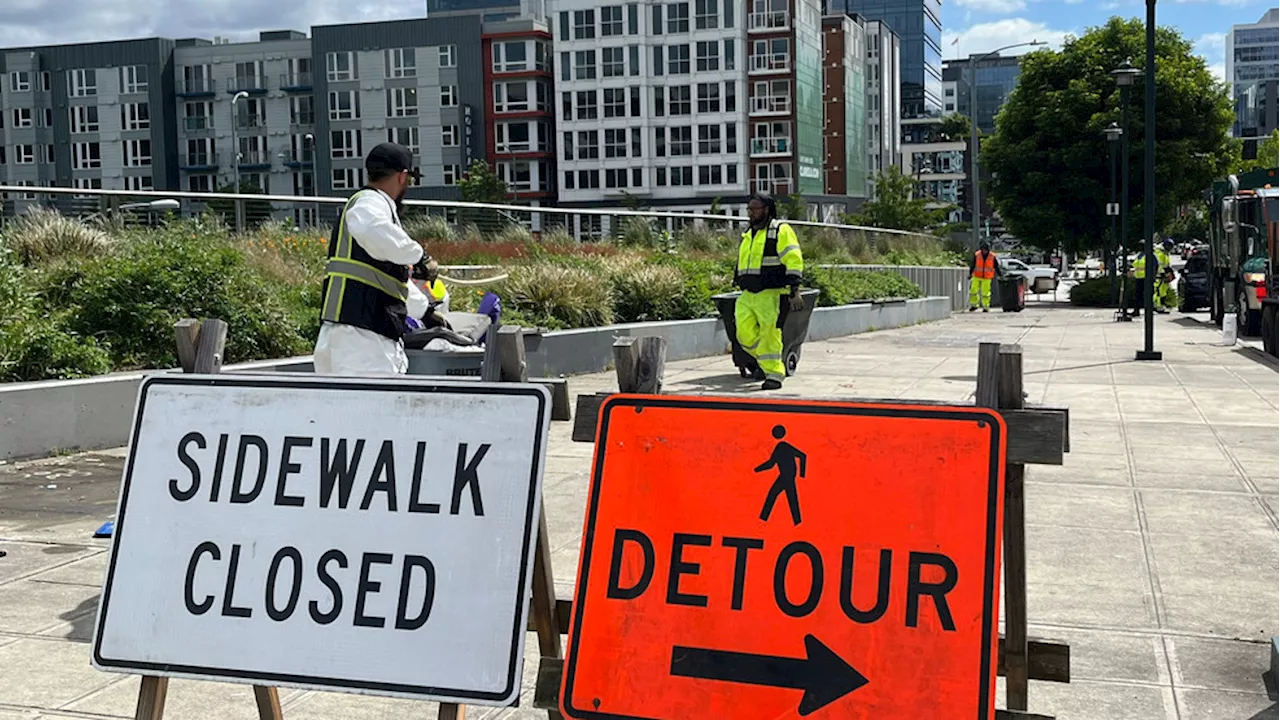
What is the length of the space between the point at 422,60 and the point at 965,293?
6386 cm

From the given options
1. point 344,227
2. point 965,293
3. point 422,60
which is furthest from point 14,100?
point 344,227

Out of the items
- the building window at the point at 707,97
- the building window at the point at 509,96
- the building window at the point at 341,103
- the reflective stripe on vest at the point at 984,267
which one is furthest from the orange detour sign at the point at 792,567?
the building window at the point at 341,103

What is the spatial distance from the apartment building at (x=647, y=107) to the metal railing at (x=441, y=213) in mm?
65551

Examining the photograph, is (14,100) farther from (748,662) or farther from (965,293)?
(748,662)

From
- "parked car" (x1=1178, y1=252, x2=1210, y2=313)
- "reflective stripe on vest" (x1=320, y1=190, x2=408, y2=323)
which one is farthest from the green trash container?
"reflective stripe on vest" (x1=320, y1=190, x2=408, y2=323)

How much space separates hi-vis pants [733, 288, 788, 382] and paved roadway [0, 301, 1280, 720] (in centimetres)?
66

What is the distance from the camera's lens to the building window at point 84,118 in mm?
100438

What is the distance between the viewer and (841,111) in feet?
349

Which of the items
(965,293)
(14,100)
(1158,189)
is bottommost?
(965,293)

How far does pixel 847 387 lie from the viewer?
1462 cm

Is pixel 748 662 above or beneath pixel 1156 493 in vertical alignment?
above

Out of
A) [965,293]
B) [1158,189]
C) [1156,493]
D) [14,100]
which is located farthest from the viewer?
[14,100]

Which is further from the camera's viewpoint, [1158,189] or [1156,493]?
[1158,189]

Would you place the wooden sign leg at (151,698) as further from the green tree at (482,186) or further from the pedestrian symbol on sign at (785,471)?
the green tree at (482,186)
